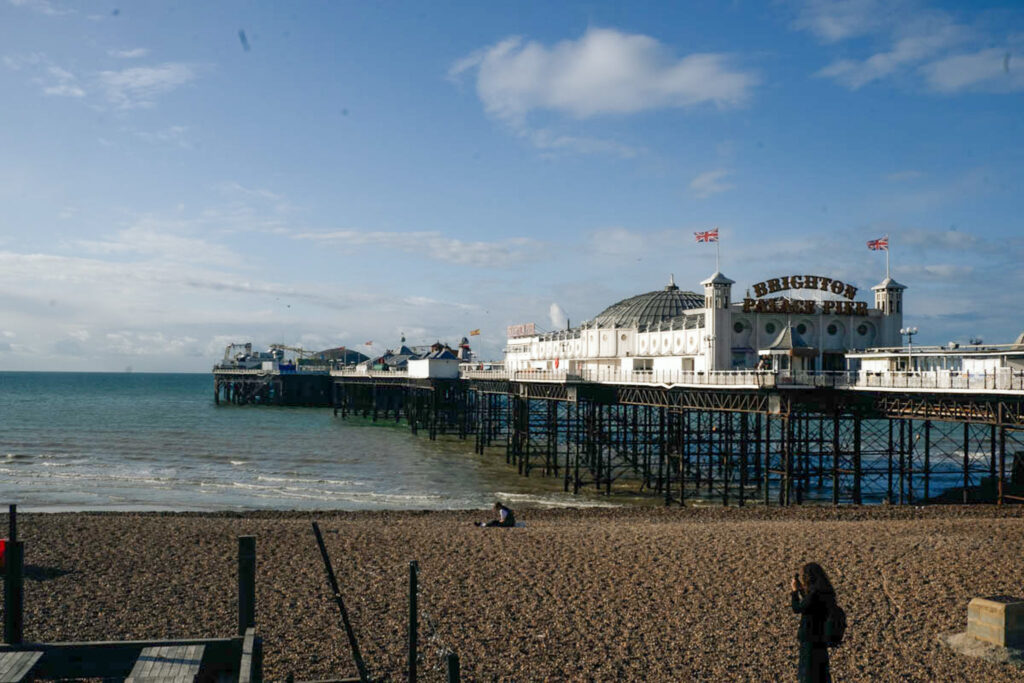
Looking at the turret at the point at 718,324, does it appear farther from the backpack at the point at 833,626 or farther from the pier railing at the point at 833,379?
the backpack at the point at 833,626

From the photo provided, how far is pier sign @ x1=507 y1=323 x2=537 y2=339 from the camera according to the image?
7650 centimetres

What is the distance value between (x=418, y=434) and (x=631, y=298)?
22.5 m

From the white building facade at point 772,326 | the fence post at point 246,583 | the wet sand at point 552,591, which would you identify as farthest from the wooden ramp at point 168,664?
the white building facade at point 772,326

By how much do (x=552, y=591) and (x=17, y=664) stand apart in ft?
34.3

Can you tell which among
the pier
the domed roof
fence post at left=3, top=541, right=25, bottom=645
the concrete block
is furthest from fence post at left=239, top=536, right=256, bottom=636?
the domed roof

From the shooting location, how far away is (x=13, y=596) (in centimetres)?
1044

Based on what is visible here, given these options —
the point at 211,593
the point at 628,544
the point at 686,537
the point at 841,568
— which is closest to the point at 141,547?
the point at 211,593

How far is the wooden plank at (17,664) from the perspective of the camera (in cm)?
820

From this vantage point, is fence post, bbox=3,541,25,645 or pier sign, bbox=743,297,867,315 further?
pier sign, bbox=743,297,867,315

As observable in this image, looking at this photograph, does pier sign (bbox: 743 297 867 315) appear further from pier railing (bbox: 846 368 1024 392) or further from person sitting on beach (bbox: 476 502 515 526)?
person sitting on beach (bbox: 476 502 515 526)

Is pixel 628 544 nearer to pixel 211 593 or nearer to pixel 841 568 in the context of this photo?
pixel 841 568

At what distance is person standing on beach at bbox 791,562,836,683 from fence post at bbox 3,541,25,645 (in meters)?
9.38

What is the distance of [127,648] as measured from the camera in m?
9.20

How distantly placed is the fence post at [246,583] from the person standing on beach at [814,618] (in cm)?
651
